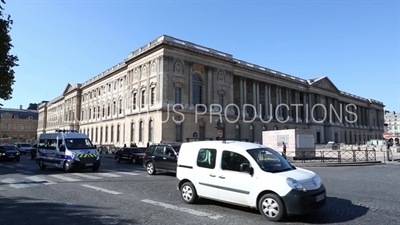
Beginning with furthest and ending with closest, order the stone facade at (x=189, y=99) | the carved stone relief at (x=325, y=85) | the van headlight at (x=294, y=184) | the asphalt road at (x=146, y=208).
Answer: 1. the carved stone relief at (x=325, y=85)
2. the stone facade at (x=189, y=99)
3. the asphalt road at (x=146, y=208)
4. the van headlight at (x=294, y=184)

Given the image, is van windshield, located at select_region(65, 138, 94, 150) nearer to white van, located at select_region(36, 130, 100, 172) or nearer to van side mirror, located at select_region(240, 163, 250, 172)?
white van, located at select_region(36, 130, 100, 172)

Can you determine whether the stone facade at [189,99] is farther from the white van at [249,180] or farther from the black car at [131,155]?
the white van at [249,180]

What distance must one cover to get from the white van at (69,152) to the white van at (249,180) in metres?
10.4

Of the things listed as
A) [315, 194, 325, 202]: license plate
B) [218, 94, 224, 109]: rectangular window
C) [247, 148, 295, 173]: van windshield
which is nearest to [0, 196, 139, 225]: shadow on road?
[247, 148, 295, 173]: van windshield

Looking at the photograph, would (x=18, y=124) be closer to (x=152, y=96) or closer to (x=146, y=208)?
(x=152, y=96)

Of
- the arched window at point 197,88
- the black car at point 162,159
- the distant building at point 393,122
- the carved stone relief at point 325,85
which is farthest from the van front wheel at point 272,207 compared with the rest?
the distant building at point 393,122

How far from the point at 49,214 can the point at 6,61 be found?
19930mm

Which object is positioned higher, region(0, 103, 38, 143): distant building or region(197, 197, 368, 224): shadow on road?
region(0, 103, 38, 143): distant building

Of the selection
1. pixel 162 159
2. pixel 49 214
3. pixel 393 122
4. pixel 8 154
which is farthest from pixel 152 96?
pixel 393 122

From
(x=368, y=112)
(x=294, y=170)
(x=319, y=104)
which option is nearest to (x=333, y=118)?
(x=319, y=104)

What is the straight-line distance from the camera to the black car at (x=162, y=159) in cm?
1620

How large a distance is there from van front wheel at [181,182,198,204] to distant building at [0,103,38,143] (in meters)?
116

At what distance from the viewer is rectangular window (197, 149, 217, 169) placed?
26.8ft

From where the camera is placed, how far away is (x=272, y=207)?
6.86 metres
